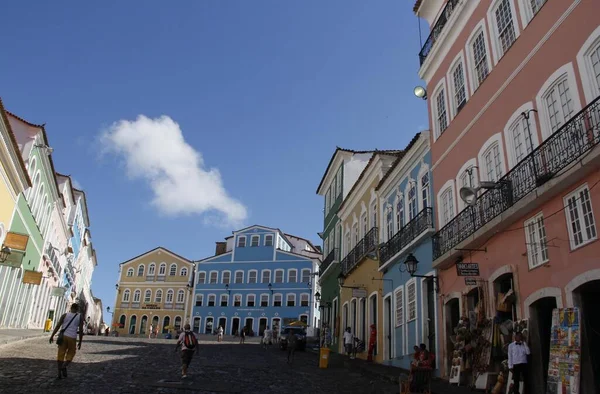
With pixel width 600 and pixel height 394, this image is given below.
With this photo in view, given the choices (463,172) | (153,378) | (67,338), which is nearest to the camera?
(67,338)

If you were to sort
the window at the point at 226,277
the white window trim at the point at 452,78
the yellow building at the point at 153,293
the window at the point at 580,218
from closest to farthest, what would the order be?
the window at the point at 580,218 → the white window trim at the point at 452,78 → the window at the point at 226,277 → the yellow building at the point at 153,293

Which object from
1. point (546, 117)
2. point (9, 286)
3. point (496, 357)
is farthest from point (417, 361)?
point (9, 286)

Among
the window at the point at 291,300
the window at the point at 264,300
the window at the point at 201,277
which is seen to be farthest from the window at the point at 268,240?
the window at the point at 201,277

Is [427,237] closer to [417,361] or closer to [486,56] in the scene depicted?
[417,361]

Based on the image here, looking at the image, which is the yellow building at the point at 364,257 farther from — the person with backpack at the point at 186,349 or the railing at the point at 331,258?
the person with backpack at the point at 186,349

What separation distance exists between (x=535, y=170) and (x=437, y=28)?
26.7 feet

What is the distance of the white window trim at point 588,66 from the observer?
29.0 ft

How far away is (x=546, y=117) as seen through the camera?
1025 centimetres

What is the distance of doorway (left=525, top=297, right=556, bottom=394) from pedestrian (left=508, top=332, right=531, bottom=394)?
1.33 feet

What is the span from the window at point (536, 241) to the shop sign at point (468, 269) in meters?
1.85

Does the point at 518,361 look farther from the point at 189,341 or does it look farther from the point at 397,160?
the point at 397,160

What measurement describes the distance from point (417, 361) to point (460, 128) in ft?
20.3

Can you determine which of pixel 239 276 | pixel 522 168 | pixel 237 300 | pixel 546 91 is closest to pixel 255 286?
pixel 239 276

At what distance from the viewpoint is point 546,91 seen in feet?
33.9
